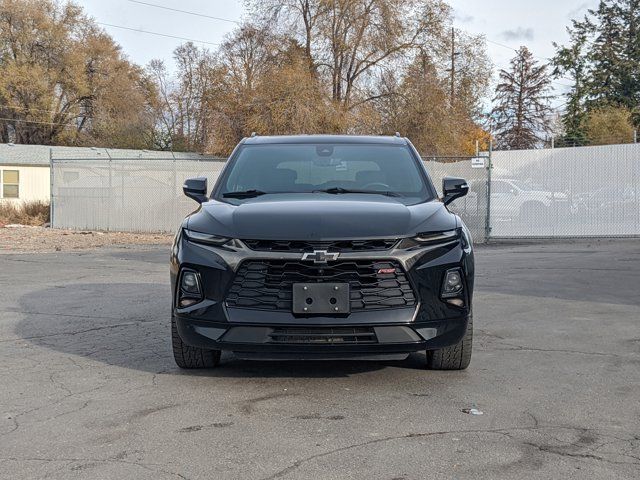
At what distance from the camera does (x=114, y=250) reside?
18.9 m

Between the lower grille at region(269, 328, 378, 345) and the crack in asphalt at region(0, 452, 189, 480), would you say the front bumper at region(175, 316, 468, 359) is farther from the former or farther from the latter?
the crack in asphalt at region(0, 452, 189, 480)

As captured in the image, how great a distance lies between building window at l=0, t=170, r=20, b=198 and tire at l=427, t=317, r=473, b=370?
1650 inches

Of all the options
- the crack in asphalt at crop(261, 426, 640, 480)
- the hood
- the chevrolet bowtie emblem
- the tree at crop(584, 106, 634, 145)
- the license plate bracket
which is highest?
the tree at crop(584, 106, 634, 145)

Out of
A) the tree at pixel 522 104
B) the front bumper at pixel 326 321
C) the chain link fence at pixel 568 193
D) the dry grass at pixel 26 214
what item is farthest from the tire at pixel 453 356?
the tree at pixel 522 104

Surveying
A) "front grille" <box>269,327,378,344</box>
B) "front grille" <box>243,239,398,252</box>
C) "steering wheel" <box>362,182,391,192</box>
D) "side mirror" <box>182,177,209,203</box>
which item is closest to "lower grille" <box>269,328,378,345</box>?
"front grille" <box>269,327,378,344</box>

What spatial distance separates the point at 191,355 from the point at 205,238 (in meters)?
0.95

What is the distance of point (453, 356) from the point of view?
573 cm

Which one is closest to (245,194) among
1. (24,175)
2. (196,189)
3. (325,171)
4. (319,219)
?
(196,189)

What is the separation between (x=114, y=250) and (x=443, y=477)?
16133mm

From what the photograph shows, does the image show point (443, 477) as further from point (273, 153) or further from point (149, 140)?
point (149, 140)

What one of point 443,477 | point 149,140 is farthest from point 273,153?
point 149,140

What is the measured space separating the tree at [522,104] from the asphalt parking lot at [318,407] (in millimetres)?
83160

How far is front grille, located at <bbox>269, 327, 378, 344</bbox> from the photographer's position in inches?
196

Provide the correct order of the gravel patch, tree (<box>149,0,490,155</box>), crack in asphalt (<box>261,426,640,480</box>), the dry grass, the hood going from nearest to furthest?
1. crack in asphalt (<box>261,426,640,480</box>)
2. the hood
3. the gravel patch
4. the dry grass
5. tree (<box>149,0,490,155</box>)
